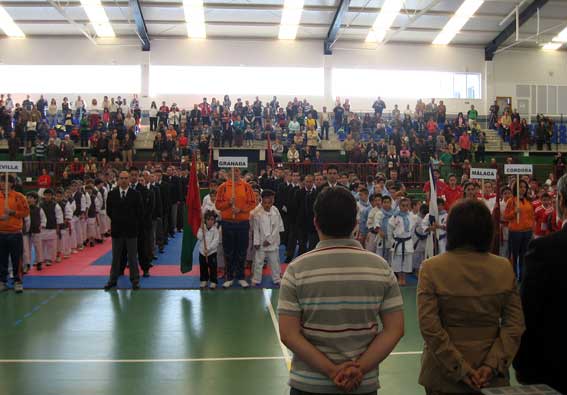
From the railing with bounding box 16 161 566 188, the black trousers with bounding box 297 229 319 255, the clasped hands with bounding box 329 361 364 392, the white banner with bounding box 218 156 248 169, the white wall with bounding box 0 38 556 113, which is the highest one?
the white wall with bounding box 0 38 556 113

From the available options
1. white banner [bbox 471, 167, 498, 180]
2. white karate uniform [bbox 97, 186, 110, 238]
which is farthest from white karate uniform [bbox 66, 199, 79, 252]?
white banner [bbox 471, 167, 498, 180]

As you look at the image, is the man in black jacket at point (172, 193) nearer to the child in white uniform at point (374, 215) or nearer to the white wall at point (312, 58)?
the child in white uniform at point (374, 215)

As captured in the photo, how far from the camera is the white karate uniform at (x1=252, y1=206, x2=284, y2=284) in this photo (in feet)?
32.1

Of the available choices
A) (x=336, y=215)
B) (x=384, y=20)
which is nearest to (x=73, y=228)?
(x=336, y=215)

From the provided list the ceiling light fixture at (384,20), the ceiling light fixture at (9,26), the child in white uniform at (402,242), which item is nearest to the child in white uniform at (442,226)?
the child in white uniform at (402,242)

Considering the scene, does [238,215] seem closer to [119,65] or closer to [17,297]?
[17,297]

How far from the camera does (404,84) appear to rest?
3197cm

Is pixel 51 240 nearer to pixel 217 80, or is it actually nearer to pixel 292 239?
pixel 292 239

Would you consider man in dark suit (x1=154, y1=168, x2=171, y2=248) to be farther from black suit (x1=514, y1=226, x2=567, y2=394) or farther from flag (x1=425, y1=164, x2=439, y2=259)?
black suit (x1=514, y1=226, x2=567, y2=394)

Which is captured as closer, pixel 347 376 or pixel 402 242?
pixel 347 376

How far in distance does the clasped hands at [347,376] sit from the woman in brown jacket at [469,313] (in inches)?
17.6

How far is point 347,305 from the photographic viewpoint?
2484 mm

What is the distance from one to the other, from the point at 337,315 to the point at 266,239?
7320 millimetres

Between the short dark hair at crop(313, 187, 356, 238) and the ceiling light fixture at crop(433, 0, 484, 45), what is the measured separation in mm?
27356
